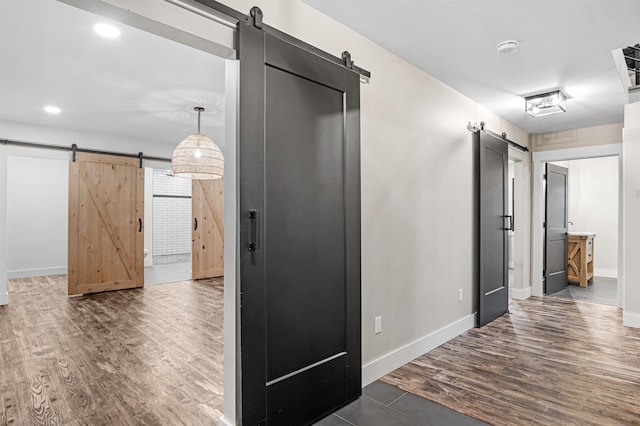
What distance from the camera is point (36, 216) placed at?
733cm

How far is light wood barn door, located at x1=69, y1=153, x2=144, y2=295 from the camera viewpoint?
557 cm

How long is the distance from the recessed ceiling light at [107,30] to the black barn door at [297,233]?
5.27 feet

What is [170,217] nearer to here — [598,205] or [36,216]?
[36,216]

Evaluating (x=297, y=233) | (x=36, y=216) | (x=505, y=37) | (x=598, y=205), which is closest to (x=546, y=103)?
Answer: (x=505, y=37)

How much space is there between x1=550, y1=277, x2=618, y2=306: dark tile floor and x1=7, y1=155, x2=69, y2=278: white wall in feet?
31.0

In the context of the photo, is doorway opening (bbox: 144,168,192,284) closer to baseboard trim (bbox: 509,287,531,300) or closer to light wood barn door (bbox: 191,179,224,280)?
light wood barn door (bbox: 191,179,224,280)

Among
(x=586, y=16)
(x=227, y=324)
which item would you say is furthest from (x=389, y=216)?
(x=586, y=16)

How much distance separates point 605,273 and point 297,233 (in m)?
7.87

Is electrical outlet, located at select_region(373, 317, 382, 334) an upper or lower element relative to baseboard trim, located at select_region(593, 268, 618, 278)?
upper

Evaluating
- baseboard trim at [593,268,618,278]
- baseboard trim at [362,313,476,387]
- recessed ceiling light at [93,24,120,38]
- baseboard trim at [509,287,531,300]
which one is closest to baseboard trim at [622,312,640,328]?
baseboard trim at [509,287,531,300]

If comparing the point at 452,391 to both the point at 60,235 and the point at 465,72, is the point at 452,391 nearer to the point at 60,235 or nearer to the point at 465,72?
the point at 465,72

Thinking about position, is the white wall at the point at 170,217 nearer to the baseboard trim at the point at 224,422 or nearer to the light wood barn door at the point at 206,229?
the light wood barn door at the point at 206,229

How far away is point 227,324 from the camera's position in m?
→ 1.84

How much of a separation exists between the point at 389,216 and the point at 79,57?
122 inches
